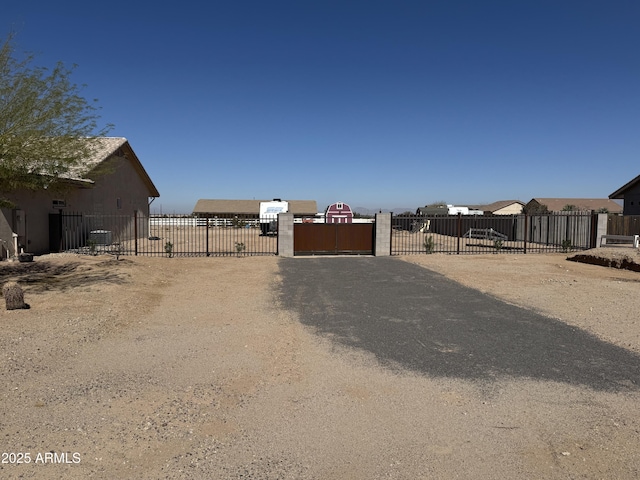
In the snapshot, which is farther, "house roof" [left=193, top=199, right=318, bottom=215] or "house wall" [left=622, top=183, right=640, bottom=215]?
"house roof" [left=193, top=199, right=318, bottom=215]

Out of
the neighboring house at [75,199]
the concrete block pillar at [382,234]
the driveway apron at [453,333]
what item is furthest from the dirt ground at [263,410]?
the concrete block pillar at [382,234]

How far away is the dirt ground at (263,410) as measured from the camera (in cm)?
360

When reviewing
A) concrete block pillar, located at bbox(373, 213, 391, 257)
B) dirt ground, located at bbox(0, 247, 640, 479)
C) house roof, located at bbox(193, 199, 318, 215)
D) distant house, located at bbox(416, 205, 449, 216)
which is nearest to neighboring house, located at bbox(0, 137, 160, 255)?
dirt ground, located at bbox(0, 247, 640, 479)

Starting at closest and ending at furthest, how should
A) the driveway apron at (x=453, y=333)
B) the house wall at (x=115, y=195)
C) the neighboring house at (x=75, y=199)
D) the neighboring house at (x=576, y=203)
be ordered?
the driveway apron at (x=453, y=333) → the neighboring house at (x=75, y=199) → the house wall at (x=115, y=195) → the neighboring house at (x=576, y=203)

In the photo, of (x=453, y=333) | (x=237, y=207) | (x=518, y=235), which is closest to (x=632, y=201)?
(x=518, y=235)

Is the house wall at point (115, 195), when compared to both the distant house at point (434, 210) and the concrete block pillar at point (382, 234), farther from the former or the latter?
the distant house at point (434, 210)

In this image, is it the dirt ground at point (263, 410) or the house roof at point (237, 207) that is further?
the house roof at point (237, 207)

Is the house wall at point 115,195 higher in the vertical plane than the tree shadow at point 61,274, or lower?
higher

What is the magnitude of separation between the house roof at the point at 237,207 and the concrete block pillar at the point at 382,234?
57766 millimetres

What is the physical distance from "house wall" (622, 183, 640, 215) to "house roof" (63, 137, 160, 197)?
120 feet

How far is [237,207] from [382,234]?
6410 centimetres

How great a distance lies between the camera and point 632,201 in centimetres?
3641

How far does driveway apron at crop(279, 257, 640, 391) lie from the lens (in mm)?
5766

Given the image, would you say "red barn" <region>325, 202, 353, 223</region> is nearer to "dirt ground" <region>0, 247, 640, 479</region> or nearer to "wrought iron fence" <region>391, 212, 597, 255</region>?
"wrought iron fence" <region>391, 212, 597, 255</region>
